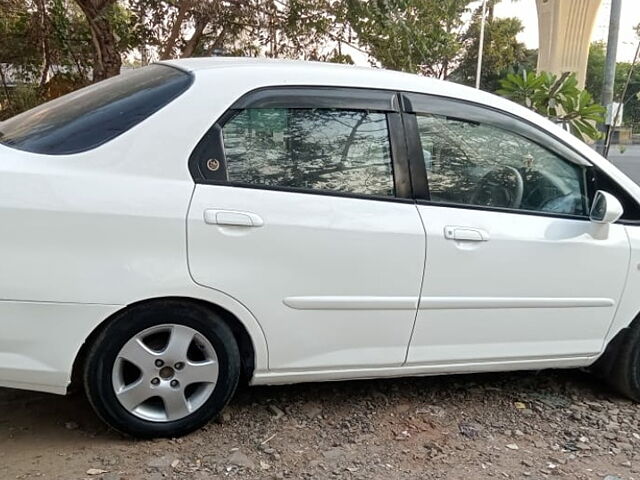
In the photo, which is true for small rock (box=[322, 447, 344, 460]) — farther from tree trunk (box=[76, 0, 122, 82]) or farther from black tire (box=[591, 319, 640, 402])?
tree trunk (box=[76, 0, 122, 82])

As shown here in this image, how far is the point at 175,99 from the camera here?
255 centimetres

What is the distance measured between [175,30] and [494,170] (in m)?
5.42

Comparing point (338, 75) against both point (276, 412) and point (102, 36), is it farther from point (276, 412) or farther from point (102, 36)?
point (102, 36)

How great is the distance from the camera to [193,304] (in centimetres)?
255

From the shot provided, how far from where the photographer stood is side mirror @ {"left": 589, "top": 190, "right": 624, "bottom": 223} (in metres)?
2.90

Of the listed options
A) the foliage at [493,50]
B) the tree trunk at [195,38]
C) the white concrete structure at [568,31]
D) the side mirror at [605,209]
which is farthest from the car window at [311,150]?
the foliage at [493,50]

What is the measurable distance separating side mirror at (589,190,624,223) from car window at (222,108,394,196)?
104cm

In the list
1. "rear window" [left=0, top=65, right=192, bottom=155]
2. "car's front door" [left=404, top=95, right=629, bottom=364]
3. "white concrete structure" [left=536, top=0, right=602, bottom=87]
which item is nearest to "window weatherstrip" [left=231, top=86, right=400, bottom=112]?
"car's front door" [left=404, top=95, right=629, bottom=364]

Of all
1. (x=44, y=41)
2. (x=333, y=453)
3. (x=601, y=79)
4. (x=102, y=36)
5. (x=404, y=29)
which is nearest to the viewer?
(x=333, y=453)

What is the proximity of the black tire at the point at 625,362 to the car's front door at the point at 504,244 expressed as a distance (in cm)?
15

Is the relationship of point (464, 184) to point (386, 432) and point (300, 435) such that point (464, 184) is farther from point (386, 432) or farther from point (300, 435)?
point (300, 435)

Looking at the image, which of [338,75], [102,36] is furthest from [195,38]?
[338,75]

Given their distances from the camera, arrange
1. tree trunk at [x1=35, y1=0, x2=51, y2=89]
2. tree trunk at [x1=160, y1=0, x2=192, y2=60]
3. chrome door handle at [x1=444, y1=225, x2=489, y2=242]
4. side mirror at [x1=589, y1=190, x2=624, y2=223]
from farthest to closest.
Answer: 1. tree trunk at [x1=35, y1=0, x2=51, y2=89]
2. tree trunk at [x1=160, y1=0, x2=192, y2=60]
3. side mirror at [x1=589, y1=190, x2=624, y2=223]
4. chrome door handle at [x1=444, y1=225, x2=489, y2=242]

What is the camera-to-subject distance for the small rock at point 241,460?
2.58 meters
